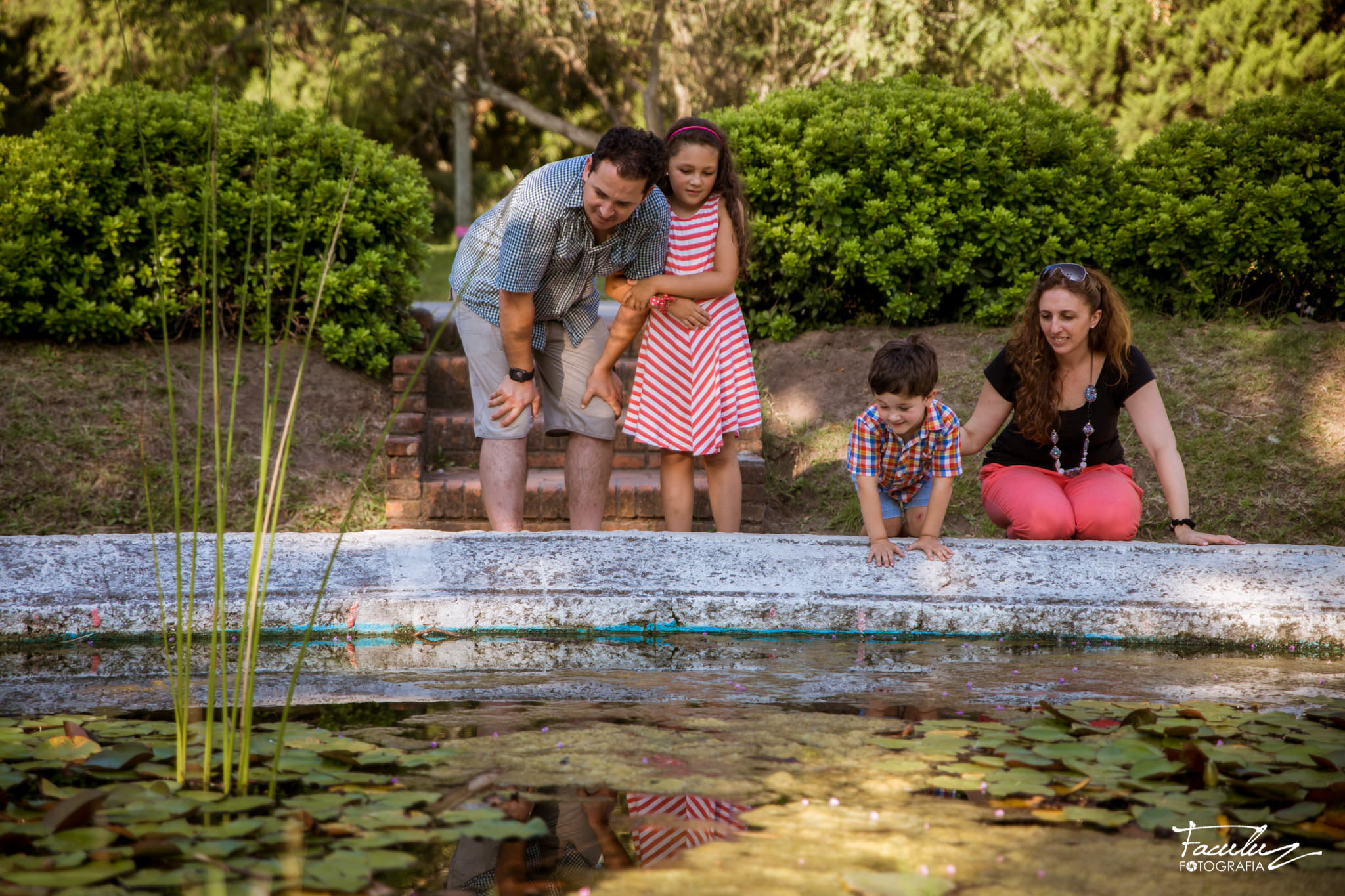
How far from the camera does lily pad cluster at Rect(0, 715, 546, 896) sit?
1.44m

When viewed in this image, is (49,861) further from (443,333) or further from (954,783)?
(443,333)

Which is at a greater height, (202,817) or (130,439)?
(130,439)

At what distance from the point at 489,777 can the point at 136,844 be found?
0.53 m

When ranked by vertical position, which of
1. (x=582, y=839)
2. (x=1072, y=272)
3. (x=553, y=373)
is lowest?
(x=582, y=839)

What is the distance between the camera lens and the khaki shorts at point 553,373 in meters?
3.41

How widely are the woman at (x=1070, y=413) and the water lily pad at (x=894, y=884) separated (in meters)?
1.97

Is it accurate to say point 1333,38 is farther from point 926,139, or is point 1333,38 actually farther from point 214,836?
point 214,836

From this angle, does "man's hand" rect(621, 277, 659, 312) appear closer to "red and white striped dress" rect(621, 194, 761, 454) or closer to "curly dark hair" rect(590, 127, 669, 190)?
"red and white striped dress" rect(621, 194, 761, 454)

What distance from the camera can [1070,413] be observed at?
11.0ft

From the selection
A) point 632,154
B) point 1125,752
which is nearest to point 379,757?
point 1125,752

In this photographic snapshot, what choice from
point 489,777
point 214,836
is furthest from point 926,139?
point 214,836

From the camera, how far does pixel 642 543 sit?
2902 millimetres

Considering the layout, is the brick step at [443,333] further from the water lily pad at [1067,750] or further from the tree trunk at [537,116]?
the tree trunk at [537,116]

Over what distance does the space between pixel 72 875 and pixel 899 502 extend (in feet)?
8.55
